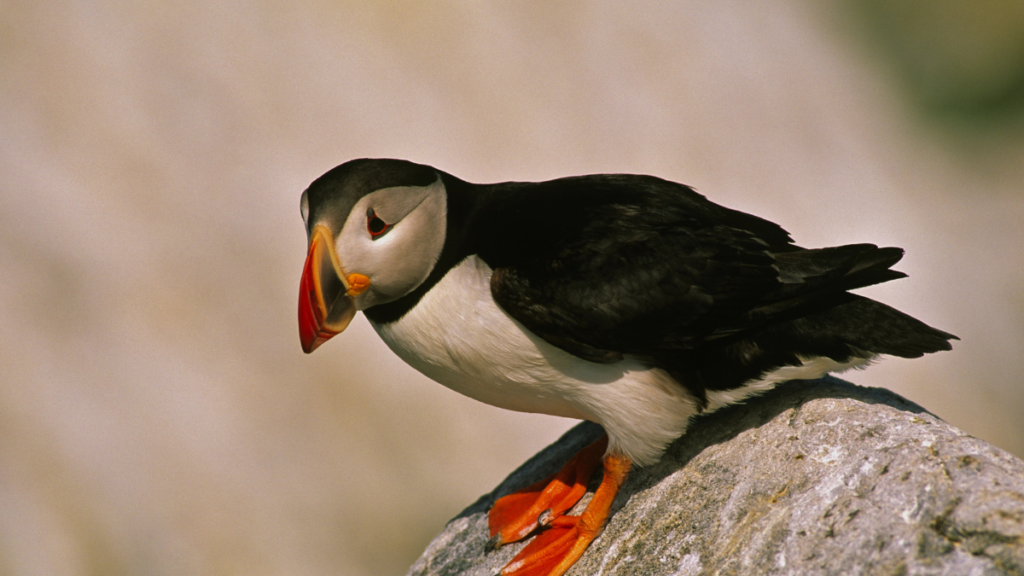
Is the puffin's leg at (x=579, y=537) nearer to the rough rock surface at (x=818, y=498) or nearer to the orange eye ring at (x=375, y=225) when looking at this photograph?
the rough rock surface at (x=818, y=498)

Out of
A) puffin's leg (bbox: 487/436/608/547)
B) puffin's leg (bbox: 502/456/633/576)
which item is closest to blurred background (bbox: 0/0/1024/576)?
puffin's leg (bbox: 487/436/608/547)

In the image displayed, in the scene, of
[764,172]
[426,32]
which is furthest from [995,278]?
[426,32]

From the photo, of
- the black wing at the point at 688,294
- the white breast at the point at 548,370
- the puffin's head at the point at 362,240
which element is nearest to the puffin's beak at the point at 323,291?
the puffin's head at the point at 362,240

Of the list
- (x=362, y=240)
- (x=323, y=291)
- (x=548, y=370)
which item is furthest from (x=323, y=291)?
(x=548, y=370)

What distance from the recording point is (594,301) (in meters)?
3.11

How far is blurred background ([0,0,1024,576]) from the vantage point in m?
7.25

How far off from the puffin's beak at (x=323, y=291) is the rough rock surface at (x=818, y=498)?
1266mm

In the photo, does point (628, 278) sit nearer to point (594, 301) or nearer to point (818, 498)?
point (594, 301)

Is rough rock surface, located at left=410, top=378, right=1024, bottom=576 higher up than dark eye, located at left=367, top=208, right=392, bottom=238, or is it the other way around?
dark eye, located at left=367, top=208, right=392, bottom=238

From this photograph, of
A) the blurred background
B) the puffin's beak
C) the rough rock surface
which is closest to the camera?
the rough rock surface

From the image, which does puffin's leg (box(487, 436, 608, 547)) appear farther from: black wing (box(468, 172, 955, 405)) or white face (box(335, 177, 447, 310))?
white face (box(335, 177, 447, 310))

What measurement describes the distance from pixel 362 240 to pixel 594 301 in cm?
88

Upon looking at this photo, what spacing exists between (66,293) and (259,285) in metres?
1.58

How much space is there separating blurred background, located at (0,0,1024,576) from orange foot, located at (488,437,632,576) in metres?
4.01
